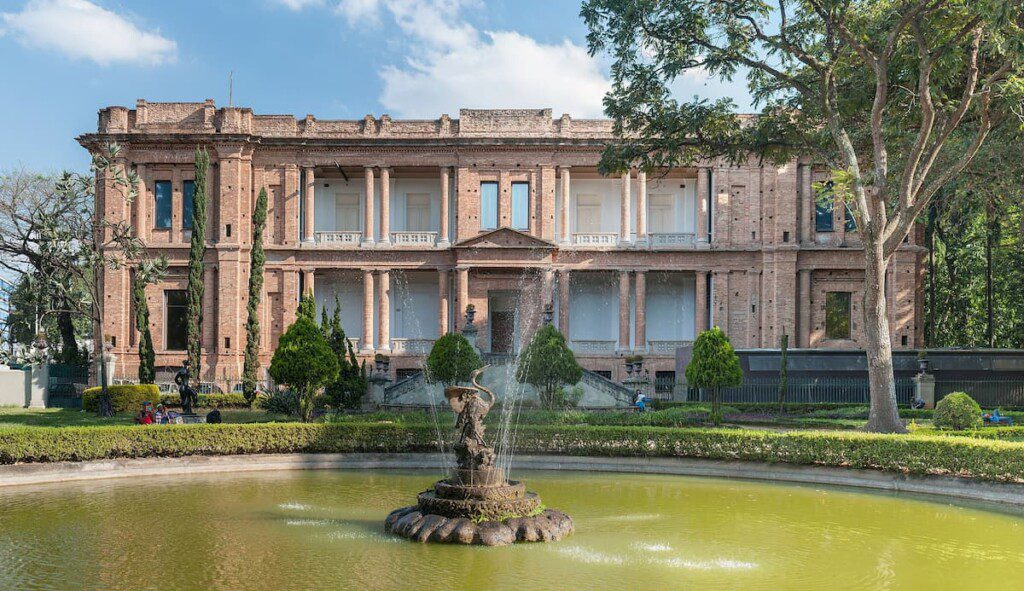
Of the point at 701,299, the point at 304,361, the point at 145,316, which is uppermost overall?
the point at 701,299

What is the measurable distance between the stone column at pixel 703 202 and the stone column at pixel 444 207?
1153 cm

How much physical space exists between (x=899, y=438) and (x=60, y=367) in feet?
104

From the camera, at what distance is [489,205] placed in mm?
40562

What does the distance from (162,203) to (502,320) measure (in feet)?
54.5

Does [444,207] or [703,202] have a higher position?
[703,202]

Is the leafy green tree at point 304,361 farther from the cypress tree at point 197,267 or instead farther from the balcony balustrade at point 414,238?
the balcony balustrade at point 414,238

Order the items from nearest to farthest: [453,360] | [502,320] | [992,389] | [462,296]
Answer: [453,360] < [992,389] < [462,296] < [502,320]

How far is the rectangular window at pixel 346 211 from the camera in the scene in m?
42.6

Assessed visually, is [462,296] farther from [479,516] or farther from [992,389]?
[479,516]

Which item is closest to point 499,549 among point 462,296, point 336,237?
point 462,296

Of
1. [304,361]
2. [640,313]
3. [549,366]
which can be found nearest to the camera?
[304,361]

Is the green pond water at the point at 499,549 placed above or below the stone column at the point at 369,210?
below

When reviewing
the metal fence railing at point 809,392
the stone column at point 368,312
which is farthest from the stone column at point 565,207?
the metal fence railing at point 809,392

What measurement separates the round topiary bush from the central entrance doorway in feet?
70.8
